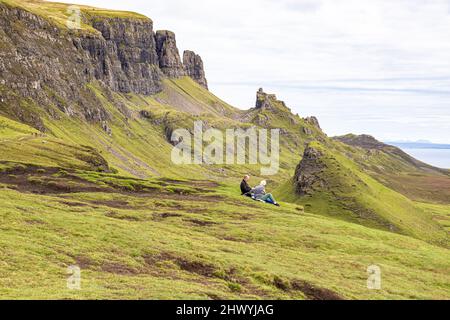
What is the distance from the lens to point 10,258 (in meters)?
38.4

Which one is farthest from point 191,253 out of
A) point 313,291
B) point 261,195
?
point 261,195

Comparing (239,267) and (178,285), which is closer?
(178,285)

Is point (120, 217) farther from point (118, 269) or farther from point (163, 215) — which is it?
point (118, 269)

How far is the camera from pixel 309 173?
120125 mm

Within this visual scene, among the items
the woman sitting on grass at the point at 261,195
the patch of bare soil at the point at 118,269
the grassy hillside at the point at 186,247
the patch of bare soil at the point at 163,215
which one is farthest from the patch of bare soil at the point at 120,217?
the woman sitting on grass at the point at 261,195

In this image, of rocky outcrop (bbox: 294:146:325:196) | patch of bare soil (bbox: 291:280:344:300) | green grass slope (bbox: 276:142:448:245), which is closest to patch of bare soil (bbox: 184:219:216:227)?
patch of bare soil (bbox: 291:280:344:300)

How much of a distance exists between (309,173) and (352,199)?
1503 cm

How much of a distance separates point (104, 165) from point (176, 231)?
107 m

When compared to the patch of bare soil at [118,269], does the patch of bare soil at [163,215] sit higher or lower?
higher

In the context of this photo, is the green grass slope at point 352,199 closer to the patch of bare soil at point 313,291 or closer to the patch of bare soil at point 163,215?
the patch of bare soil at point 163,215

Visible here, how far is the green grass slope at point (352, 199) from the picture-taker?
104 m

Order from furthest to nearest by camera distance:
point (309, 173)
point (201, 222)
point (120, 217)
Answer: point (309, 173), point (201, 222), point (120, 217)
